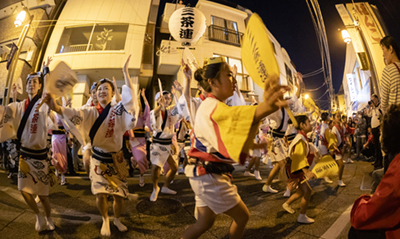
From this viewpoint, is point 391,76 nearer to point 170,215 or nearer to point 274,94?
point 274,94

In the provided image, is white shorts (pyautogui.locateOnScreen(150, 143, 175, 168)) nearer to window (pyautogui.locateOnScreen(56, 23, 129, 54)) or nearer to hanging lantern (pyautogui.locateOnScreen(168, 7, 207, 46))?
hanging lantern (pyautogui.locateOnScreen(168, 7, 207, 46))

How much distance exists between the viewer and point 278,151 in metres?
4.75

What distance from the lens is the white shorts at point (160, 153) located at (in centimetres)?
461

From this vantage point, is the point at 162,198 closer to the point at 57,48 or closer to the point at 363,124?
the point at 363,124

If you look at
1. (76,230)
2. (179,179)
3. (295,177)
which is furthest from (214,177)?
(179,179)

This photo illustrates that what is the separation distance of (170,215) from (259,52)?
316cm

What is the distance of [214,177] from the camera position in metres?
1.71

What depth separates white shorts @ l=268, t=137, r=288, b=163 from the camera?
184 inches

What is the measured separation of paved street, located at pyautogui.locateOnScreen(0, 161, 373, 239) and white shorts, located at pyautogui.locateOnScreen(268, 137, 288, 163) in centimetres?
79

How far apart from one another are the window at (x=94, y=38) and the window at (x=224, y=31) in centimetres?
619

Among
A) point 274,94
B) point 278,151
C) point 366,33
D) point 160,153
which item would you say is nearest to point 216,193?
point 274,94

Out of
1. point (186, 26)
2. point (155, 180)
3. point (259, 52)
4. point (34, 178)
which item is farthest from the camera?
point (186, 26)

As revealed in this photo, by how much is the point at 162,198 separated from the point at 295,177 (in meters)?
2.68

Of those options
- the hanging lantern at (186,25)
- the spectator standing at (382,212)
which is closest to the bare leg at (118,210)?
the spectator standing at (382,212)
